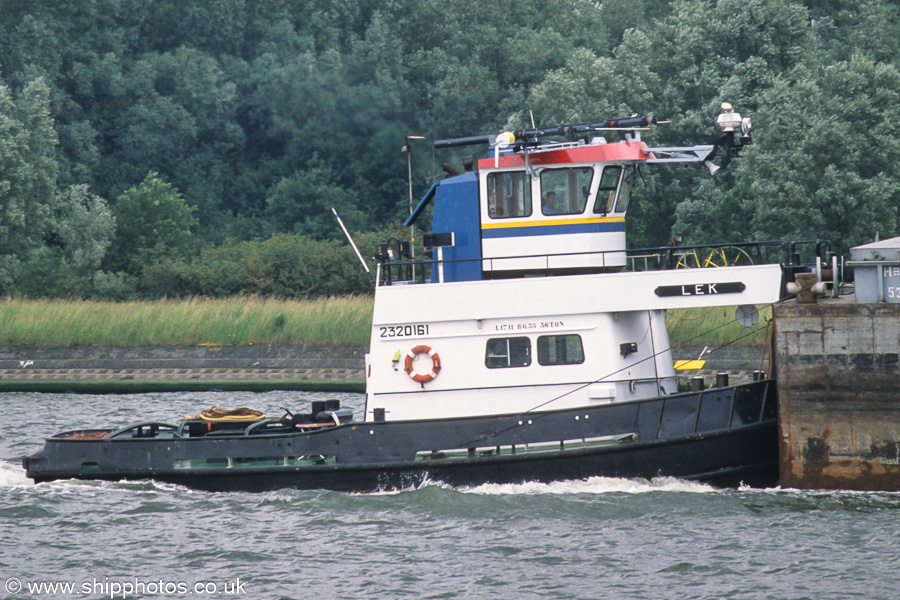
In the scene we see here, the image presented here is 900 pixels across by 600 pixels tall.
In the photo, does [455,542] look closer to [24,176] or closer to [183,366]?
[183,366]

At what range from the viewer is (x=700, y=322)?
24.9 m

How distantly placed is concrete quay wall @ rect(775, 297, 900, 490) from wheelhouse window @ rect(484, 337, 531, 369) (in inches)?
117

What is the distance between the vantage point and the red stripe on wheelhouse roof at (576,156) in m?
13.6

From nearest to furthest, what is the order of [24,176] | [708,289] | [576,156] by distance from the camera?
[708,289] → [576,156] → [24,176]

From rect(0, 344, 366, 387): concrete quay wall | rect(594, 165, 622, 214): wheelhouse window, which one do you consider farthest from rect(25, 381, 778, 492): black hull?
rect(0, 344, 366, 387): concrete quay wall

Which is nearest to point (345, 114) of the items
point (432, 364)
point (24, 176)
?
point (24, 176)

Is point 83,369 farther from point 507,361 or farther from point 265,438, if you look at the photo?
point 507,361

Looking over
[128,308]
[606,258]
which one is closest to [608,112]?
[128,308]

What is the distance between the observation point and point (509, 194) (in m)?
13.7

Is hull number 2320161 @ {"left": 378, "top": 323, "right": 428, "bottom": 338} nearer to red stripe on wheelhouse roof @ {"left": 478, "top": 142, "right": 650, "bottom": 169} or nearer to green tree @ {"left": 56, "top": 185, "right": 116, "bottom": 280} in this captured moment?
red stripe on wheelhouse roof @ {"left": 478, "top": 142, "right": 650, "bottom": 169}

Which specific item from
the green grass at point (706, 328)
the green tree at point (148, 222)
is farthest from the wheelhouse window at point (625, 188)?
the green tree at point (148, 222)

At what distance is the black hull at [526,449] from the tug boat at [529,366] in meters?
0.02

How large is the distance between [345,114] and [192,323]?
45.0 ft

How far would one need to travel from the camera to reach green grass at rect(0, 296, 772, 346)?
28250 mm
